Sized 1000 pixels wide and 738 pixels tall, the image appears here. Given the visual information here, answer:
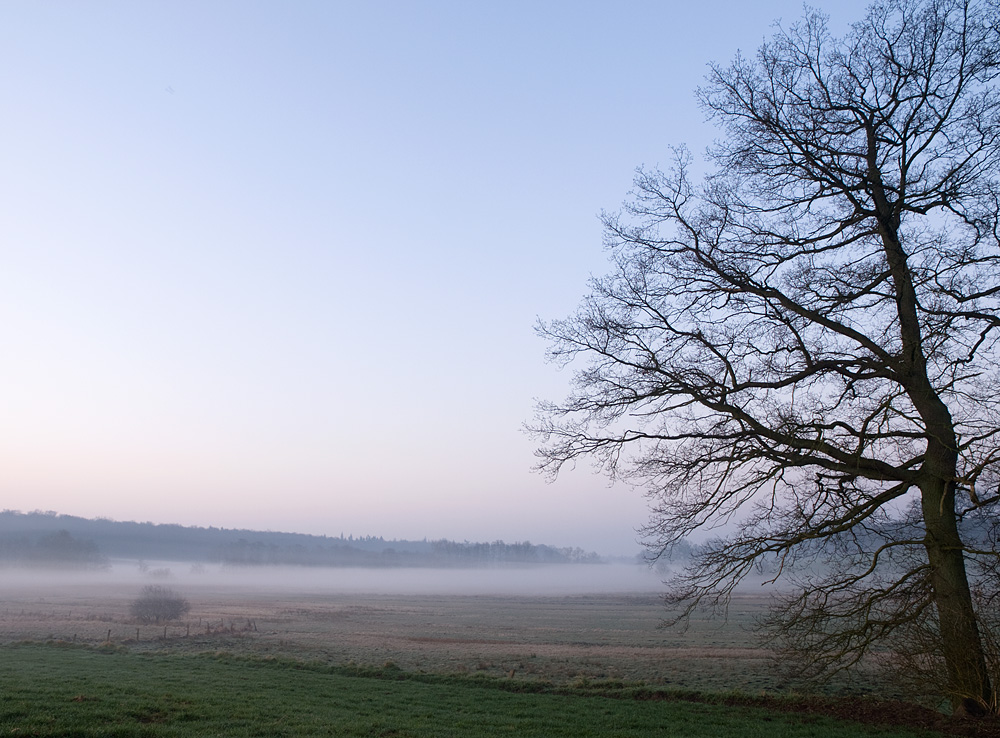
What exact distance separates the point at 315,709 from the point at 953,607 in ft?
38.8

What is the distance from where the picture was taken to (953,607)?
1127 centimetres

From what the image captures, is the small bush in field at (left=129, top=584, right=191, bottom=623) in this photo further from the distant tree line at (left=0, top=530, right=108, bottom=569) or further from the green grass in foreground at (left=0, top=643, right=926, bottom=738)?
the distant tree line at (left=0, top=530, right=108, bottom=569)

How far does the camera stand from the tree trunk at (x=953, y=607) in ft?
36.1

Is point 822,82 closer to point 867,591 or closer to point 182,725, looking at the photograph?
point 867,591

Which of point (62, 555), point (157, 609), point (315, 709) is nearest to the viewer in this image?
point (315, 709)

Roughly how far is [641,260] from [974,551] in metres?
7.97

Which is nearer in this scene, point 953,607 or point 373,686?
point 953,607

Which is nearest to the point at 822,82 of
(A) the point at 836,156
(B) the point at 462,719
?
(A) the point at 836,156

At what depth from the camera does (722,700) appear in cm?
1507

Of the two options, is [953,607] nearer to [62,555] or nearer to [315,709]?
[315,709]

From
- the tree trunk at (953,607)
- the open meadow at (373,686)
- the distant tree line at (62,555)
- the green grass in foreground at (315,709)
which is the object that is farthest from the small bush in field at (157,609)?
the distant tree line at (62,555)

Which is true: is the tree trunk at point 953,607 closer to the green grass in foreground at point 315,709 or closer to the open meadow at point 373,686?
the green grass in foreground at point 315,709

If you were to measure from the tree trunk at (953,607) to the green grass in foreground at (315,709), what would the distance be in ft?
4.13

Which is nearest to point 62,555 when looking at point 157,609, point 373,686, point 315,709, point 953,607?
point 157,609
